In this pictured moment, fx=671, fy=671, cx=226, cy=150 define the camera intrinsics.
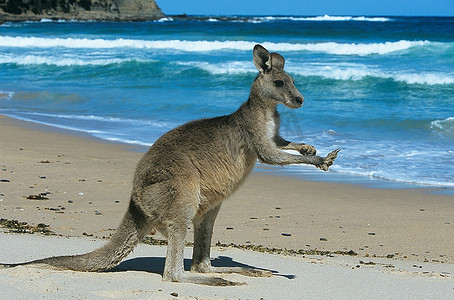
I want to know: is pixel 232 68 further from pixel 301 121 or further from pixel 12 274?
pixel 12 274

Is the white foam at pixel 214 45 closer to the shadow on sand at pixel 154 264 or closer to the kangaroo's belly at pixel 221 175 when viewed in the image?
the shadow on sand at pixel 154 264

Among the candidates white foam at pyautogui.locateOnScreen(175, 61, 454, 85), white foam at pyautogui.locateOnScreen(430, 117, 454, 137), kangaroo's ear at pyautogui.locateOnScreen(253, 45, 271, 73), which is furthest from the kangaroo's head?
white foam at pyautogui.locateOnScreen(175, 61, 454, 85)

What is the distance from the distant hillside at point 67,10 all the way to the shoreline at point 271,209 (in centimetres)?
7966

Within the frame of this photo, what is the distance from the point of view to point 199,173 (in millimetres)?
4418

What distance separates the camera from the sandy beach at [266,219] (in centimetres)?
492

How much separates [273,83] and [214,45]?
106ft

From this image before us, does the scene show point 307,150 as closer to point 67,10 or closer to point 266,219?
point 266,219

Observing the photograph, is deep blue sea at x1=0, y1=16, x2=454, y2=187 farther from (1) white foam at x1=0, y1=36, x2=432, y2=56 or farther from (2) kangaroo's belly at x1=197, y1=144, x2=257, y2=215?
(2) kangaroo's belly at x1=197, y1=144, x2=257, y2=215

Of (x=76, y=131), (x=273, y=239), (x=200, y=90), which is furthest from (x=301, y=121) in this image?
(x=273, y=239)

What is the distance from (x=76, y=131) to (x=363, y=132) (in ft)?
17.8

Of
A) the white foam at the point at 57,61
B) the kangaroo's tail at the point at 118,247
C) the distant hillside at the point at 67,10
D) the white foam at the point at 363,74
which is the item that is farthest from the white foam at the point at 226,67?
the distant hillside at the point at 67,10

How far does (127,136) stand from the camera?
39.9 feet

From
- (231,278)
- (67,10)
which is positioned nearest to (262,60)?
(231,278)

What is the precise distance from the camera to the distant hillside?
87.1m
